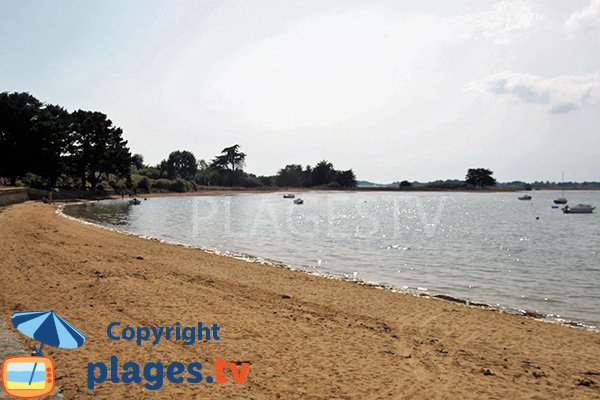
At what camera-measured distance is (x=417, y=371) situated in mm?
7508

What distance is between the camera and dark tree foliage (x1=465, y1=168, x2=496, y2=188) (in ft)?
621

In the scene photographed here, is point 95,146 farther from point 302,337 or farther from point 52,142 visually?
point 302,337

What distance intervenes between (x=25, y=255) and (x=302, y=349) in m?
13.4

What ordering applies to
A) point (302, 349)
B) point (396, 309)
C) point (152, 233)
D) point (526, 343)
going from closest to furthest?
point (302, 349)
point (526, 343)
point (396, 309)
point (152, 233)

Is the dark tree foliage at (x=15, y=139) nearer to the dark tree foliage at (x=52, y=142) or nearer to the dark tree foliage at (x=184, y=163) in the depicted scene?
the dark tree foliage at (x=52, y=142)

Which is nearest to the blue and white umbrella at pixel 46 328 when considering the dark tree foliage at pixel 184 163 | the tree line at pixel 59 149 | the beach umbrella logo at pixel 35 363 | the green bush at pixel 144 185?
the beach umbrella logo at pixel 35 363

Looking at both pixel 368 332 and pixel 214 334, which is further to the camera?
pixel 368 332

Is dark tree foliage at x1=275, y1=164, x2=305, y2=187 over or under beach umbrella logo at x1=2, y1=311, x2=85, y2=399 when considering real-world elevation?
over

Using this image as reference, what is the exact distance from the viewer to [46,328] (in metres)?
5.84

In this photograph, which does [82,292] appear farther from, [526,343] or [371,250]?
[371,250]

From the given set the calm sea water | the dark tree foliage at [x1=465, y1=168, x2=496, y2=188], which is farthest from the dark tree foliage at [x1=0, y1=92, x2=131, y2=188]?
the dark tree foliage at [x1=465, y1=168, x2=496, y2=188]

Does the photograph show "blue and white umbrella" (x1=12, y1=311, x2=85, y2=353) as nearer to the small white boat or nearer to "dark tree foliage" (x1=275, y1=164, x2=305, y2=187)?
the small white boat

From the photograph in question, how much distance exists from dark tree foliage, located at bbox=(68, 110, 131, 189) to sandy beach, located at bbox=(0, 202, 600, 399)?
218ft

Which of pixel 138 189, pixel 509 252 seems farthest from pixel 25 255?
pixel 138 189
